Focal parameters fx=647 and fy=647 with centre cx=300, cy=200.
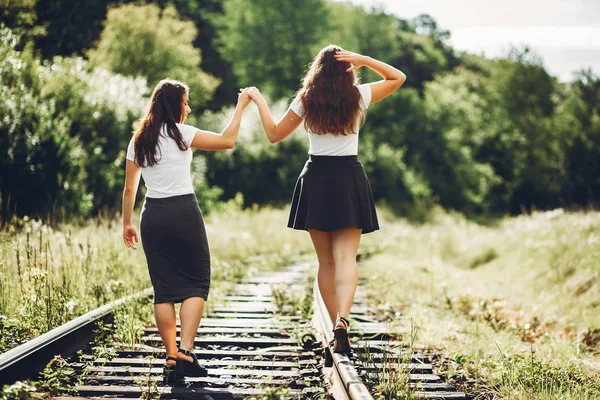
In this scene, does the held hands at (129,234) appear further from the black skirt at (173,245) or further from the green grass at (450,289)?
the green grass at (450,289)

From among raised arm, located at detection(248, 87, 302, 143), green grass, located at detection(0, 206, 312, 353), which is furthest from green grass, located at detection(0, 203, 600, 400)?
raised arm, located at detection(248, 87, 302, 143)

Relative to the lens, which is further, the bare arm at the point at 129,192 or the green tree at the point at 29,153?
the green tree at the point at 29,153

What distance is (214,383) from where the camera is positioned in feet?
14.1

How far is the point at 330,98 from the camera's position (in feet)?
14.9

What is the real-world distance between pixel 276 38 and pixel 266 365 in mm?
37601

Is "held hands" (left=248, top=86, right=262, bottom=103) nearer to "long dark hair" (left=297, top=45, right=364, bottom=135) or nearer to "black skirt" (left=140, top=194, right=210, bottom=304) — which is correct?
"long dark hair" (left=297, top=45, right=364, bottom=135)

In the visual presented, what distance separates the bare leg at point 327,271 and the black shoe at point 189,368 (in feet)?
3.52

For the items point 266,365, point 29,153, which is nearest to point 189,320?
point 266,365

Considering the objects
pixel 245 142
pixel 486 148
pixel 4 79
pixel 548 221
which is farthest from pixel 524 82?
pixel 4 79

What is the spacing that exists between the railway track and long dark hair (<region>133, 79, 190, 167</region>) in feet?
4.72

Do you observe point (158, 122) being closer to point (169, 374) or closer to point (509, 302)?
point (169, 374)

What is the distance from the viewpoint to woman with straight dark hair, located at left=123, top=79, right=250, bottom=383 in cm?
443

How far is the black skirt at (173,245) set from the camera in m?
4.46

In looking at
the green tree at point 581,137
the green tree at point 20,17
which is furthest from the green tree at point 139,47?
the green tree at point 581,137
